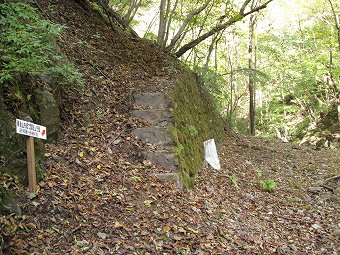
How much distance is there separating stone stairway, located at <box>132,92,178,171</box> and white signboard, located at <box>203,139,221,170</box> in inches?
73.9

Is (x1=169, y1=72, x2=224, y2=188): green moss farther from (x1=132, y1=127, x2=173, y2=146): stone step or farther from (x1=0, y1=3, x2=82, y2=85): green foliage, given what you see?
(x1=0, y1=3, x2=82, y2=85): green foliage

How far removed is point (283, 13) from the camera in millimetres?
21422

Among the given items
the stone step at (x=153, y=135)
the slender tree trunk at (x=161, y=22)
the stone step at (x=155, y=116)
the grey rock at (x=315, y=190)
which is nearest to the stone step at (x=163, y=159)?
the stone step at (x=153, y=135)

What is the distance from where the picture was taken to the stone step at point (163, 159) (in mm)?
6199

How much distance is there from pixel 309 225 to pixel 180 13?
939 cm

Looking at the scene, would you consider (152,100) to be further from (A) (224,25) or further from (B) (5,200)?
(A) (224,25)

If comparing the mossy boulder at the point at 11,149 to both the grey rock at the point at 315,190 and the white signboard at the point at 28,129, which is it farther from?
the grey rock at the point at 315,190

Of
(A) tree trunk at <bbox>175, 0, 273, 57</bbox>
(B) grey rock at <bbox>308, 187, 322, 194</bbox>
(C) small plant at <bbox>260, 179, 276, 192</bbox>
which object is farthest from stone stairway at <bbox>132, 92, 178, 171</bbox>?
(B) grey rock at <bbox>308, 187, 322, 194</bbox>

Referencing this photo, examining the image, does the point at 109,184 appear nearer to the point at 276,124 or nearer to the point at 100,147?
the point at 100,147

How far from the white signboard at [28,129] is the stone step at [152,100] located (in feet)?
10.9

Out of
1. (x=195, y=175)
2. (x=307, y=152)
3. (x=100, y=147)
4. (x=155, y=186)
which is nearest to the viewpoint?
(x=155, y=186)

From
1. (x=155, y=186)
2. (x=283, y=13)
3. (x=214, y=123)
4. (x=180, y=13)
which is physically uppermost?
(x=283, y=13)

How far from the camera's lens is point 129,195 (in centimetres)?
515

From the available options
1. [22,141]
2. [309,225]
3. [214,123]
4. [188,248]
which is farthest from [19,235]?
[214,123]
